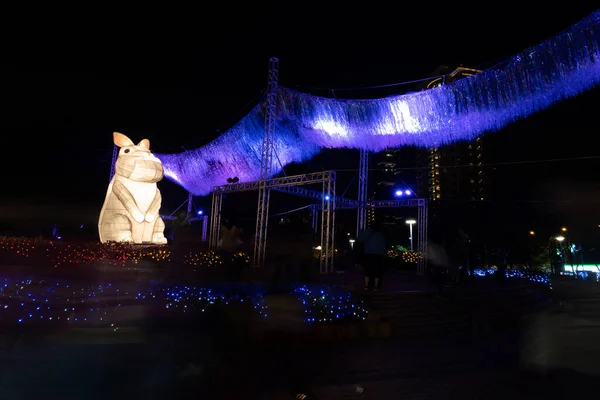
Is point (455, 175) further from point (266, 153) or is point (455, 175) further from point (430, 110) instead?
point (430, 110)

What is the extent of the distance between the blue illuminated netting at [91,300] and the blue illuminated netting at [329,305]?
827 millimetres

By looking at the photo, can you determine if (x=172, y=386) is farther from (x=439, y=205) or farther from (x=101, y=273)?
(x=439, y=205)

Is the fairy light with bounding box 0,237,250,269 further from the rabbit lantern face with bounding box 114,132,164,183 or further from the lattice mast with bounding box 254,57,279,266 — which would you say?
the rabbit lantern face with bounding box 114,132,164,183

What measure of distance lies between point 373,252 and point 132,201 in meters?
9.08

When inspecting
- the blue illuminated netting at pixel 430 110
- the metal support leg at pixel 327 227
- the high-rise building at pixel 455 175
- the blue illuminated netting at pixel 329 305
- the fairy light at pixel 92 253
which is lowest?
the blue illuminated netting at pixel 329 305

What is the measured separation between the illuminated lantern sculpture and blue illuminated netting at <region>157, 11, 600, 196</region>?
3.79 metres

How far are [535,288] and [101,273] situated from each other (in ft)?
37.6

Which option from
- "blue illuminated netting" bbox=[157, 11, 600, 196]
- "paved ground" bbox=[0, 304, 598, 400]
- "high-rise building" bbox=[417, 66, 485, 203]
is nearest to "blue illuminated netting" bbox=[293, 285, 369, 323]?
"paved ground" bbox=[0, 304, 598, 400]

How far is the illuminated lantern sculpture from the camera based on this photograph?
1371 cm

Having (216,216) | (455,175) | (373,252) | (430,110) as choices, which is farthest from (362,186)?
(455,175)

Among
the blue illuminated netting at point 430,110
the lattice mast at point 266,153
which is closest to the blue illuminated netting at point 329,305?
the blue illuminated netting at point 430,110

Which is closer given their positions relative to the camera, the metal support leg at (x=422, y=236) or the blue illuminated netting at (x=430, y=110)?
the blue illuminated netting at (x=430, y=110)

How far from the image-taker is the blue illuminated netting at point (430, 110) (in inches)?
303

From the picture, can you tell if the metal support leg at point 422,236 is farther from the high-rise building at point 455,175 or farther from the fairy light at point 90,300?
the high-rise building at point 455,175
